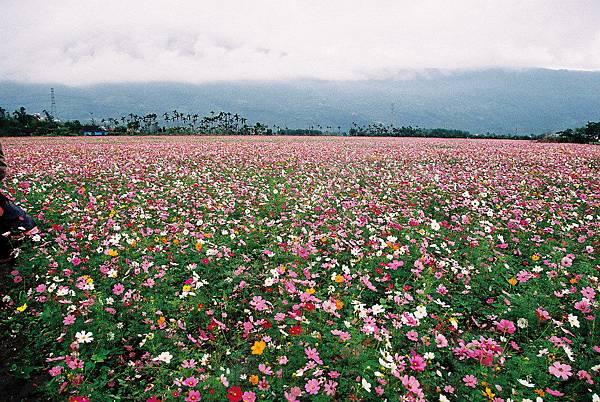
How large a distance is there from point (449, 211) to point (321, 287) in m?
4.54

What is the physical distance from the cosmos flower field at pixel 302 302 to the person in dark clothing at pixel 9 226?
23 centimetres

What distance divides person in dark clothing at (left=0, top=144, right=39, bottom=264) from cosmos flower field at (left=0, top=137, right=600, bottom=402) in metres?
0.23

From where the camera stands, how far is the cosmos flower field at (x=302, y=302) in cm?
288

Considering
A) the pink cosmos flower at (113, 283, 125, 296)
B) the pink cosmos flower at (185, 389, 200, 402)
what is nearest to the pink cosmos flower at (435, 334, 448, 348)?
the pink cosmos flower at (185, 389, 200, 402)

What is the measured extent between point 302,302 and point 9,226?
416 cm

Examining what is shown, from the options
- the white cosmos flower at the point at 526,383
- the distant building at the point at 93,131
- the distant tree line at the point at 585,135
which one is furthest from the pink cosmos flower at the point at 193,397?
the distant building at the point at 93,131

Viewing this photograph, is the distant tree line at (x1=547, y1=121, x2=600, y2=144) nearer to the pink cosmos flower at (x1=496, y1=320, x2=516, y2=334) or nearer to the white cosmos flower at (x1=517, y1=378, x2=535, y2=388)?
the pink cosmos flower at (x1=496, y1=320, x2=516, y2=334)

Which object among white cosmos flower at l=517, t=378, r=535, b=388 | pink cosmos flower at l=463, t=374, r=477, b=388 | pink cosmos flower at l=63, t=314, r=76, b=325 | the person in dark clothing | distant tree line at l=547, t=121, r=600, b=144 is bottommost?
pink cosmos flower at l=463, t=374, r=477, b=388

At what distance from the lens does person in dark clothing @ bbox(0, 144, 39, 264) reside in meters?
4.70

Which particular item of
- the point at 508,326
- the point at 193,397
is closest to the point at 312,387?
the point at 193,397

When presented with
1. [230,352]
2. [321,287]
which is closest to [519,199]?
[321,287]

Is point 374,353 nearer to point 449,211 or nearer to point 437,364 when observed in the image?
point 437,364

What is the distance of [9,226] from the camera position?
193 inches

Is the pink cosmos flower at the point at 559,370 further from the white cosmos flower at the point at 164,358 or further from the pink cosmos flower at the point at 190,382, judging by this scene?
the white cosmos flower at the point at 164,358
